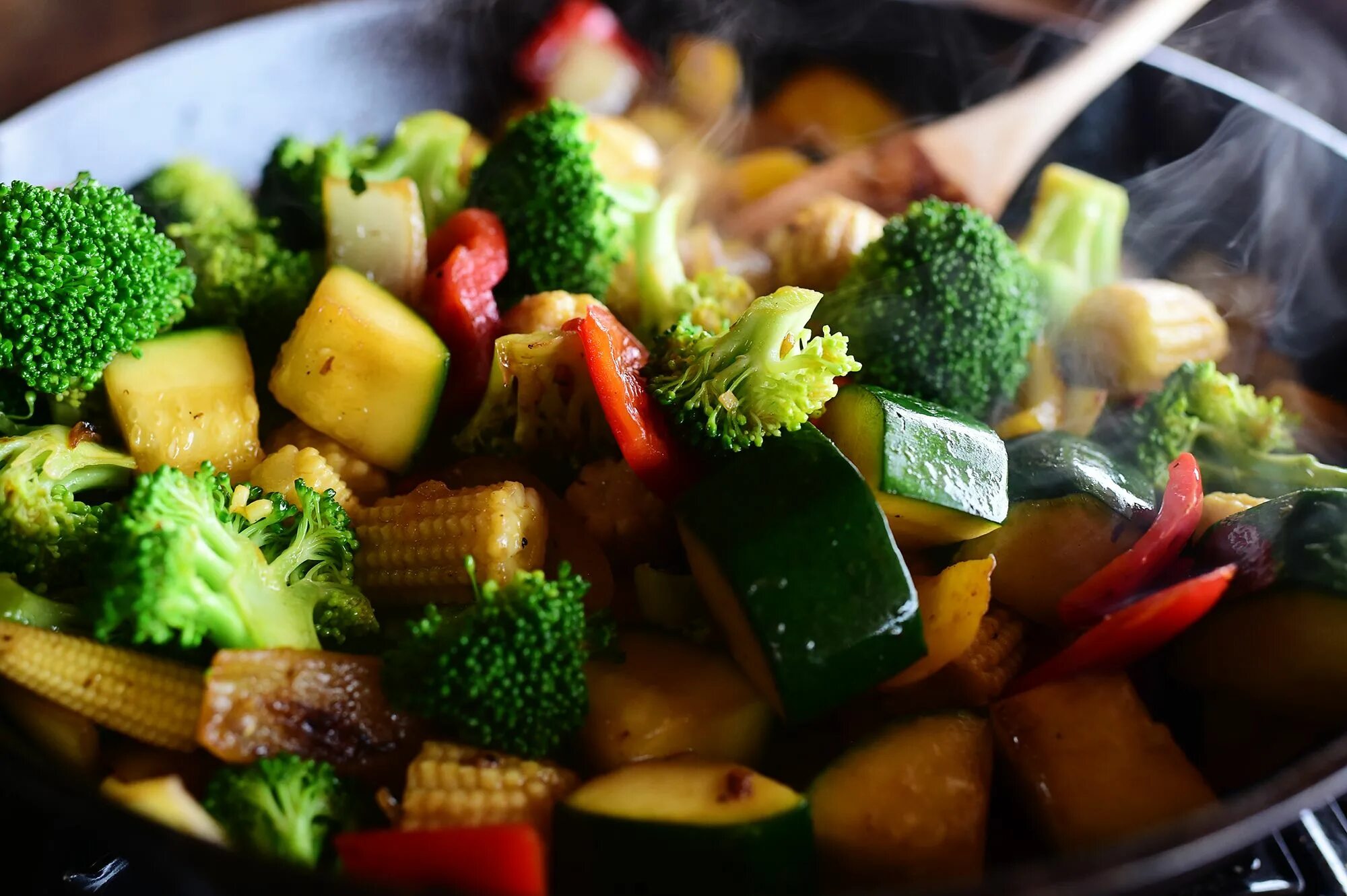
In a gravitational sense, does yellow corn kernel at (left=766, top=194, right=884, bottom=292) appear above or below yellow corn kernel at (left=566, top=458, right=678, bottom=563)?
above

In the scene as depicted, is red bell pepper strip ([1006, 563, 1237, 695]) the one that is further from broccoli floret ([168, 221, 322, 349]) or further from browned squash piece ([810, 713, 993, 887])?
broccoli floret ([168, 221, 322, 349])

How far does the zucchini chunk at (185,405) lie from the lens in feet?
6.41

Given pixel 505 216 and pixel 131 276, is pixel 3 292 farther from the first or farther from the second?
pixel 505 216

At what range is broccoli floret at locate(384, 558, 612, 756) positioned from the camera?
59.8 inches

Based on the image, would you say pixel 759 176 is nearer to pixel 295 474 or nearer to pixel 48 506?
pixel 295 474

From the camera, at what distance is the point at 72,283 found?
74.2 inches

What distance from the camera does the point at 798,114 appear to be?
11.0ft

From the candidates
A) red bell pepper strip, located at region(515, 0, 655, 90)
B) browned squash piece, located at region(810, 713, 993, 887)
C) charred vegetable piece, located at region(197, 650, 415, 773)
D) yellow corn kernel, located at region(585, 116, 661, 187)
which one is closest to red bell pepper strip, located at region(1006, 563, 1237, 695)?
browned squash piece, located at region(810, 713, 993, 887)

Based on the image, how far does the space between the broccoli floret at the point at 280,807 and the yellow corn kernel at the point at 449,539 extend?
0.41 m

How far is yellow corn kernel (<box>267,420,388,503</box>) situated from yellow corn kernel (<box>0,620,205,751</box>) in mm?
562

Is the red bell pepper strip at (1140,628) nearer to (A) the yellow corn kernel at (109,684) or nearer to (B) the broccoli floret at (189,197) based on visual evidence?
(A) the yellow corn kernel at (109,684)

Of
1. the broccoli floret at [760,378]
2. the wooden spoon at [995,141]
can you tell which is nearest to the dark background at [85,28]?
the wooden spoon at [995,141]

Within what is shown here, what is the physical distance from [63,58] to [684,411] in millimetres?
3856

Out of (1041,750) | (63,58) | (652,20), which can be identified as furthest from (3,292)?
(63,58)
